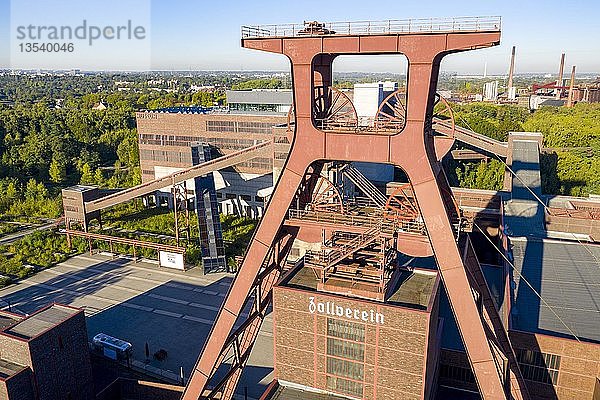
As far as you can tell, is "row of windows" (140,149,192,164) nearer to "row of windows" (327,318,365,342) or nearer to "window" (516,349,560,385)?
"row of windows" (327,318,365,342)

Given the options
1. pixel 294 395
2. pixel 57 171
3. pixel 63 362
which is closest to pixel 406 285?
pixel 294 395

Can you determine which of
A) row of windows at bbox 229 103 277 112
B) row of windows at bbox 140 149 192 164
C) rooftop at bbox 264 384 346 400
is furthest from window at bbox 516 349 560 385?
row of windows at bbox 229 103 277 112

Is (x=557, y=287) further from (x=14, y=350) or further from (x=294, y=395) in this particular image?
(x=14, y=350)

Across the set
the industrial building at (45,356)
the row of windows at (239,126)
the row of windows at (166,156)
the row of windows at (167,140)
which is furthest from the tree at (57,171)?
the industrial building at (45,356)

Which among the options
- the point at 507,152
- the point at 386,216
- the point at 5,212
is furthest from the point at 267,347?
the point at 5,212

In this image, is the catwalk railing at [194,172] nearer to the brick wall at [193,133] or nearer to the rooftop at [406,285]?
the brick wall at [193,133]
